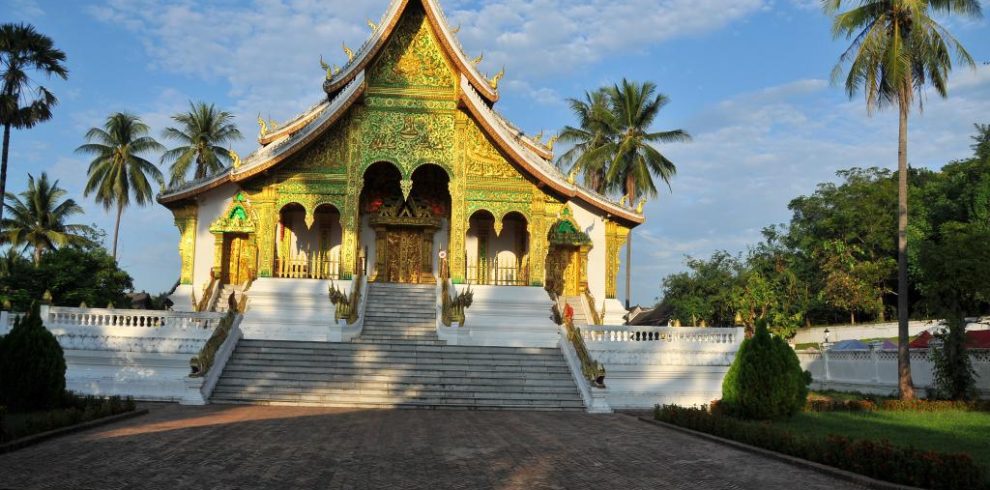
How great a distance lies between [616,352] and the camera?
57.1 ft

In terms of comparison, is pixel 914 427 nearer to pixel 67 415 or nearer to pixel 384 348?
pixel 384 348

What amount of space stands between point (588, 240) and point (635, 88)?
14358 millimetres

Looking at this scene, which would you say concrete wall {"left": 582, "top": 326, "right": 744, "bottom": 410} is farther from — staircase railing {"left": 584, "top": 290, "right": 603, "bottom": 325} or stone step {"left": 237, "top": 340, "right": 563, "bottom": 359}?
staircase railing {"left": 584, "top": 290, "right": 603, "bottom": 325}

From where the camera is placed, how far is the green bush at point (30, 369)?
1176 centimetres

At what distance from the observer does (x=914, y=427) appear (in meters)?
12.5

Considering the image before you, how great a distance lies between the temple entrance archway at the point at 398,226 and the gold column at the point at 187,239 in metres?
5.07

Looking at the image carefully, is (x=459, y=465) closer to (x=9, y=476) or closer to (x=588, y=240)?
(x=9, y=476)

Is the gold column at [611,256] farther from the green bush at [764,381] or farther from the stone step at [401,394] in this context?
the green bush at [764,381]

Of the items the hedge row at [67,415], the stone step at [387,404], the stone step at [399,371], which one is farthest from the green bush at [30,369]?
the stone step at [399,371]

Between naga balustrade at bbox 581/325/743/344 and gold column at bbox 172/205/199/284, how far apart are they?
1216 centimetres

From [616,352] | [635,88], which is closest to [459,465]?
[616,352]

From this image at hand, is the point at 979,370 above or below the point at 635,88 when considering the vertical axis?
below

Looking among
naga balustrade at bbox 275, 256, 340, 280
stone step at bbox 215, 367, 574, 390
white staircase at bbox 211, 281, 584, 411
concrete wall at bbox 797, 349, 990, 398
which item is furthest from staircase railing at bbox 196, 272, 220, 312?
concrete wall at bbox 797, 349, 990, 398

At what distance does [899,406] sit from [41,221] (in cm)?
4269
